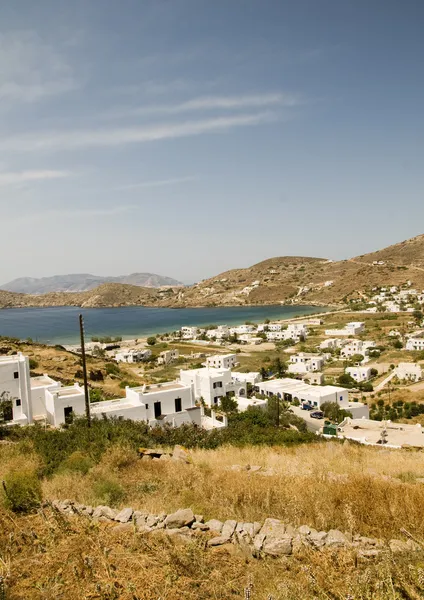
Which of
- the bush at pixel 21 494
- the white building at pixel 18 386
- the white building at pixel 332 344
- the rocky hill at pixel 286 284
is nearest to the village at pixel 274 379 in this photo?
the white building at pixel 18 386

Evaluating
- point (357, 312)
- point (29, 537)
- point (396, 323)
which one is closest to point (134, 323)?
point (357, 312)

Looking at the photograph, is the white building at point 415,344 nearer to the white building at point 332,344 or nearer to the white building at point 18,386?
the white building at point 332,344

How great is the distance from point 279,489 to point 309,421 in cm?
1966

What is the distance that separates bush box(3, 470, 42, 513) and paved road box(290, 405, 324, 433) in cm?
1747

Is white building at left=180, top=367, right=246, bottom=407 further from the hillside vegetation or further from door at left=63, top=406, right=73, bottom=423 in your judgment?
the hillside vegetation

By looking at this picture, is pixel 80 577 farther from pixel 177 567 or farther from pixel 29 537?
pixel 29 537

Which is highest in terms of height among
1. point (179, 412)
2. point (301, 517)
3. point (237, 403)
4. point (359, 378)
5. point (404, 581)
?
point (404, 581)

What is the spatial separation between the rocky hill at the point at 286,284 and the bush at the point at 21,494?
111508 millimetres

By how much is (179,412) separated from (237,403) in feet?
24.1

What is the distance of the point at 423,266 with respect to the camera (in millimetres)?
122125

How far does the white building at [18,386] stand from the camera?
15.3 metres

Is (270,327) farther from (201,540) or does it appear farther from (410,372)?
(201,540)

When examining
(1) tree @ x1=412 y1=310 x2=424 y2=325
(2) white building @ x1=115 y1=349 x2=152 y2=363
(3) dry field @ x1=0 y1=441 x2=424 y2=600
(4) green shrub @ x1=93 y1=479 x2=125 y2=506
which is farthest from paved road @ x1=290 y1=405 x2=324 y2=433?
(1) tree @ x1=412 y1=310 x2=424 y2=325

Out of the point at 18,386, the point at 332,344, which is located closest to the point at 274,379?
the point at 332,344
